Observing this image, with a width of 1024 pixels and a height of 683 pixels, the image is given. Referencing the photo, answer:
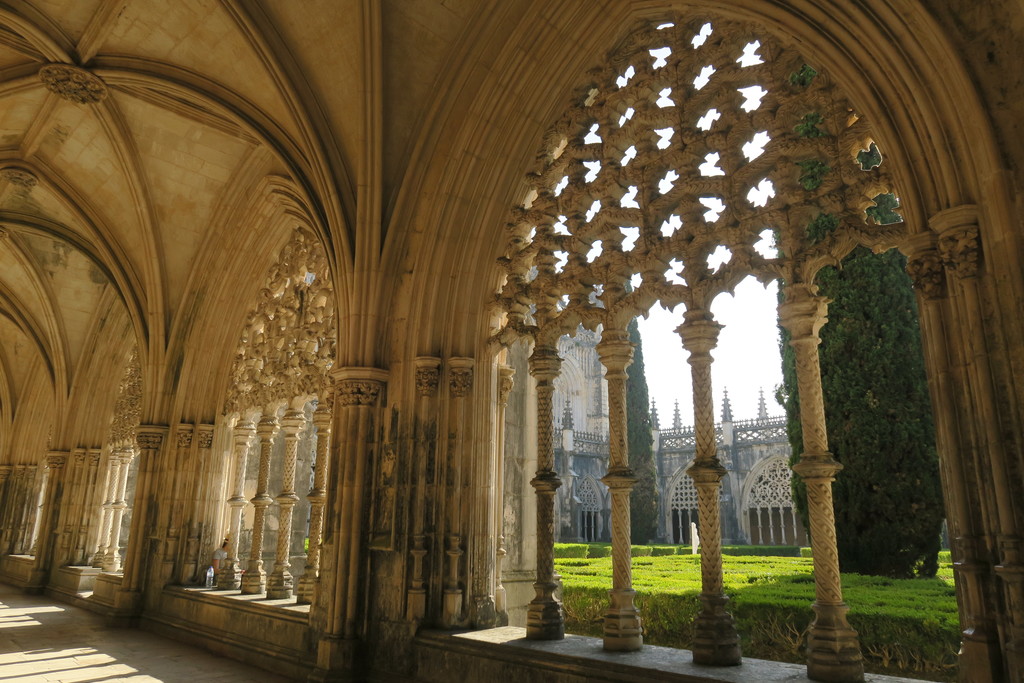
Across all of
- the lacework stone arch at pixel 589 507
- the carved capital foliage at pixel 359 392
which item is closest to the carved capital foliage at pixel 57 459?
the carved capital foliage at pixel 359 392

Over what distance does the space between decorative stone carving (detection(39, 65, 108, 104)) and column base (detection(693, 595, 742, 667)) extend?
723 centimetres

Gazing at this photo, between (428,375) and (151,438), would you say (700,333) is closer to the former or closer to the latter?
(428,375)

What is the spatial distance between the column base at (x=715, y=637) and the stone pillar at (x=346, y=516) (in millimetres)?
2663

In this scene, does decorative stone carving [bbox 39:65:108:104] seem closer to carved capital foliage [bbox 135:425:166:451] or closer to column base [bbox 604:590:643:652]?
carved capital foliage [bbox 135:425:166:451]

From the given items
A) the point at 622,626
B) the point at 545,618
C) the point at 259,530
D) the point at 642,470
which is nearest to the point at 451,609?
the point at 545,618

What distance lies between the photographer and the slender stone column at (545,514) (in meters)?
4.55

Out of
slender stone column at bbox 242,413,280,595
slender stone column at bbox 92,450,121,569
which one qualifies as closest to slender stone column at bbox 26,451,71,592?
slender stone column at bbox 92,450,121,569

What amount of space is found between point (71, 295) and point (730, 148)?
11.6 metres

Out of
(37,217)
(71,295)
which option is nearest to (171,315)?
(37,217)

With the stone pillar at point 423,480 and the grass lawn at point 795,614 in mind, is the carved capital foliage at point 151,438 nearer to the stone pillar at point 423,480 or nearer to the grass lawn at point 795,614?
the stone pillar at point 423,480

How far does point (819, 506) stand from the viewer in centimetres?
342

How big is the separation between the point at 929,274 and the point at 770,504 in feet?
72.3

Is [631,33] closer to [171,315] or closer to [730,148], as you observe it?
[730,148]

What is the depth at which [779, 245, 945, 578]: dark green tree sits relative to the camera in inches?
273
